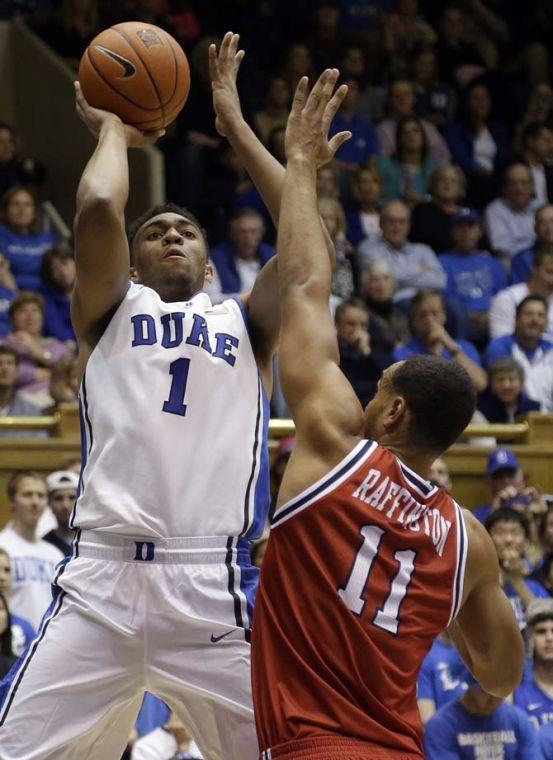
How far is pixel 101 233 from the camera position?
438 cm

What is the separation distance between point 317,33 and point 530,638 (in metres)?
7.39

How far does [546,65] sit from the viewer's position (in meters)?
14.5

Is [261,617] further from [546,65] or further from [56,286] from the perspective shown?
[546,65]

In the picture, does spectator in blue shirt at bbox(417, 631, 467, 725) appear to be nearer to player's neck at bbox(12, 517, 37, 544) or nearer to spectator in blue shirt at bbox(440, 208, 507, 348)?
player's neck at bbox(12, 517, 37, 544)

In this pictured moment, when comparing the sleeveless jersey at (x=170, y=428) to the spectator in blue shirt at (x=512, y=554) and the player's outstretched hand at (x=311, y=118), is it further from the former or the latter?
the spectator in blue shirt at (x=512, y=554)

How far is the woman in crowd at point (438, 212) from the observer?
38.3 ft

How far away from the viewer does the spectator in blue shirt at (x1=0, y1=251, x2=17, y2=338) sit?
992cm

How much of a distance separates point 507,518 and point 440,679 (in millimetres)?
1055

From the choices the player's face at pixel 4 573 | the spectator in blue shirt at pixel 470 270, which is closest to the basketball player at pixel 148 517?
the player's face at pixel 4 573

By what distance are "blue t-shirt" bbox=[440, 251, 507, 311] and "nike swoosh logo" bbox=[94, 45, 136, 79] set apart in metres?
6.56

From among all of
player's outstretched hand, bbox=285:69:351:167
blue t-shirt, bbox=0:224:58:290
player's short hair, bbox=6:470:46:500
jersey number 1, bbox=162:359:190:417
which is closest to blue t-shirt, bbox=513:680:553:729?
player's short hair, bbox=6:470:46:500

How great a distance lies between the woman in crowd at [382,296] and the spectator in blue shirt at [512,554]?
2.20m

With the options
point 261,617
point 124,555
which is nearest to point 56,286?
point 124,555

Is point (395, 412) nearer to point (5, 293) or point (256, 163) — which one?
point (256, 163)
